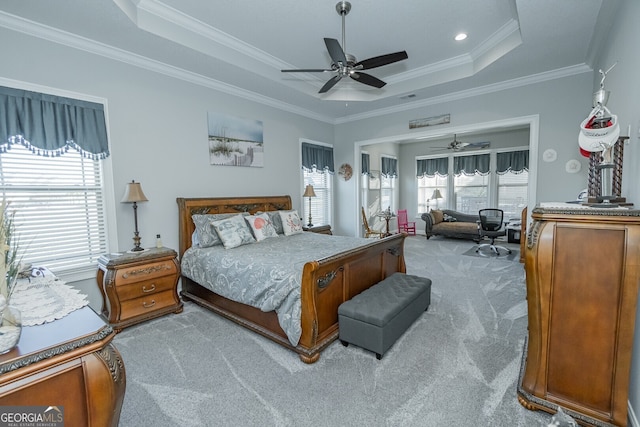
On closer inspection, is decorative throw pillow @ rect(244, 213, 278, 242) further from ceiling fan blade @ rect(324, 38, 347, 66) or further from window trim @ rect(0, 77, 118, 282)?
ceiling fan blade @ rect(324, 38, 347, 66)

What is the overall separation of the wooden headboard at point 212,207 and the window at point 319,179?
1.01m

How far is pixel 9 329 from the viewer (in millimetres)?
1009

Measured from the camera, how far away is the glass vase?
0.96m

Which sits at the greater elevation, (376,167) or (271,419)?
(376,167)

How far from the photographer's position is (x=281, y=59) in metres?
3.88

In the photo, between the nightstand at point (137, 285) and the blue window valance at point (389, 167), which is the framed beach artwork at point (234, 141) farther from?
the blue window valance at point (389, 167)

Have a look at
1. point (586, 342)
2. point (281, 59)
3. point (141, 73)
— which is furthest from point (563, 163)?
point (141, 73)

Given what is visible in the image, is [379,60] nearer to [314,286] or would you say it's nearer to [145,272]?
[314,286]

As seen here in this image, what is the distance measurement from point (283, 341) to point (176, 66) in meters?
3.45

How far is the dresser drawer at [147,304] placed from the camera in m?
2.89

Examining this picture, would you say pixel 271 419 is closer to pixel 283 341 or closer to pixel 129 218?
pixel 283 341

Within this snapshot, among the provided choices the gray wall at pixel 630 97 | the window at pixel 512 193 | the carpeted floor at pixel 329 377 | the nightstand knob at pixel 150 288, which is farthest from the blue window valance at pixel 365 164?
the nightstand knob at pixel 150 288

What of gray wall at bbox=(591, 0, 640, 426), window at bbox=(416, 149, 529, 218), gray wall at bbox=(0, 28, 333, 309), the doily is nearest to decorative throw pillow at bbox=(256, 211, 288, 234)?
gray wall at bbox=(0, 28, 333, 309)

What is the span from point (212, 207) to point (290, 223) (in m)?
1.13
